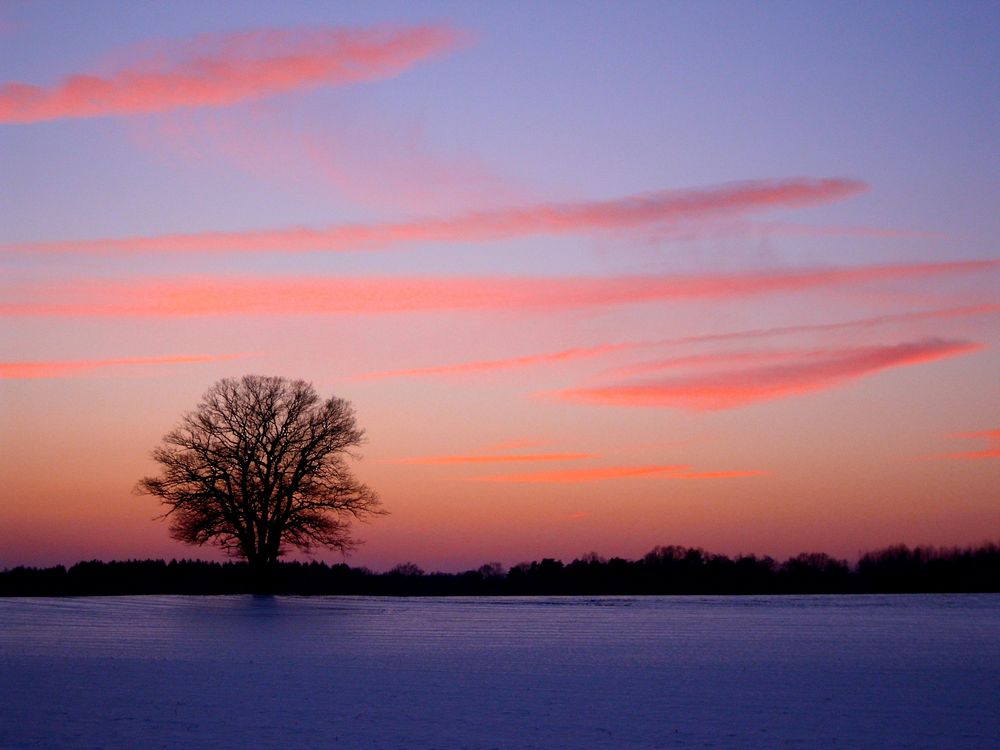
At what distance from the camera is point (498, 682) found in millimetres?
17844

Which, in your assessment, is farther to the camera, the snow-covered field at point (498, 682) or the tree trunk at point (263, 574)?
the tree trunk at point (263, 574)

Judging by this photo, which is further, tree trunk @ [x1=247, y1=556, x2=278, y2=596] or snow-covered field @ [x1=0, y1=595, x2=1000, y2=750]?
tree trunk @ [x1=247, y1=556, x2=278, y2=596]

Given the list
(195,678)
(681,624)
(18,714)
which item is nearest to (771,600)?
(681,624)

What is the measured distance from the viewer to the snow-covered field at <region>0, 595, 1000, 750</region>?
1333cm

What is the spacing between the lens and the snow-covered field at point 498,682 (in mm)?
13328

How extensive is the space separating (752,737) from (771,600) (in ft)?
107

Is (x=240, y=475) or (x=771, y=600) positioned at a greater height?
(x=240, y=475)

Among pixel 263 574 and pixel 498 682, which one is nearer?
pixel 498 682

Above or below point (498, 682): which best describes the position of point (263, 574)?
above

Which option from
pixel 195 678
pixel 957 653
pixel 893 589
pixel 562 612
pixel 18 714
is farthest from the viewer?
pixel 893 589

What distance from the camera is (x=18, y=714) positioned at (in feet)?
47.1

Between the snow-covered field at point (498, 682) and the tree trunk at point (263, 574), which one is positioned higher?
the tree trunk at point (263, 574)

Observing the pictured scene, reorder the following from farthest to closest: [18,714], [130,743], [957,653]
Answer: [957,653] → [18,714] → [130,743]

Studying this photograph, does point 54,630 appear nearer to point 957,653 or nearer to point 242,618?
point 242,618
